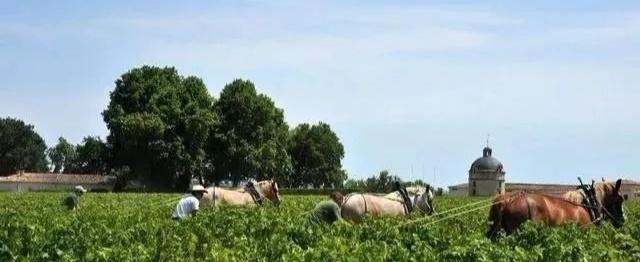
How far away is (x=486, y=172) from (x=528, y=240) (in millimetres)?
135807

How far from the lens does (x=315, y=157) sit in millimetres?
119000

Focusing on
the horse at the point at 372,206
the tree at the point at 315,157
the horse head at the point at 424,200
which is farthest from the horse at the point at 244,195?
the tree at the point at 315,157

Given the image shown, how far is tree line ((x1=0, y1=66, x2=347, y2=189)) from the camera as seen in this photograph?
259 ft

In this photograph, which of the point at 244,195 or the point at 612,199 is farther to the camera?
the point at 244,195

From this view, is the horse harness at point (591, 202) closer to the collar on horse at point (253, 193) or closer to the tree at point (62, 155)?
the collar on horse at point (253, 193)

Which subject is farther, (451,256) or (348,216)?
(348,216)

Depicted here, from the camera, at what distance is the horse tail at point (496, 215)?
51.4ft

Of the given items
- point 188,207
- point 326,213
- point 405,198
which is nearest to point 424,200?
point 405,198

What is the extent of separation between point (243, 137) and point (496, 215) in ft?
227

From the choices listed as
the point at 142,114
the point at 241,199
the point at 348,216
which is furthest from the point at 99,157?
the point at 348,216

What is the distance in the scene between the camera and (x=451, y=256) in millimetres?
9938

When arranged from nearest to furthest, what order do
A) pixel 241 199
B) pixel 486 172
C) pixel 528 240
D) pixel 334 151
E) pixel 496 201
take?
1. pixel 528 240
2. pixel 496 201
3. pixel 241 199
4. pixel 334 151
5. pixel 486 172

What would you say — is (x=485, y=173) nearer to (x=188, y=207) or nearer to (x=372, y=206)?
(x=372, y=206)

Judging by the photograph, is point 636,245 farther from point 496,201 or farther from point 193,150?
point 193,150
